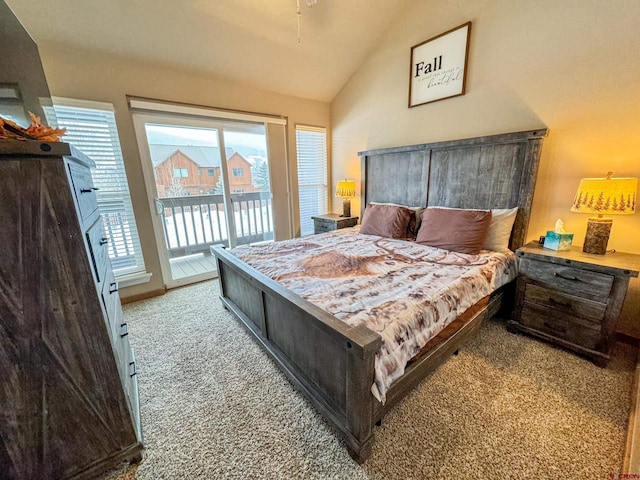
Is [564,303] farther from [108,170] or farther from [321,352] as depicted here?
[108,170]

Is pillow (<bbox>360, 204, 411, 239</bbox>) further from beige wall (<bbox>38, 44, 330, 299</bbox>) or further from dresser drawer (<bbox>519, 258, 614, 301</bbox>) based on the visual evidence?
beige wall (<bbox>38, 44, 330, 299</bbox>)

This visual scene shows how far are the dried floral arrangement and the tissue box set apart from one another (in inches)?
114

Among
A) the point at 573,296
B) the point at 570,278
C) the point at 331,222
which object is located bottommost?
the point at 573,296

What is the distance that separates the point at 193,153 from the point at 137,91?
75 centimetres

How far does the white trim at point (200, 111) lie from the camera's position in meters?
2.52

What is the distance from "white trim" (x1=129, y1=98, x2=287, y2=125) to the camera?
252 centimetres

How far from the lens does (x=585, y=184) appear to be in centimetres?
177

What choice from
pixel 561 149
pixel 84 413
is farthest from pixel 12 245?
pixel 561 149

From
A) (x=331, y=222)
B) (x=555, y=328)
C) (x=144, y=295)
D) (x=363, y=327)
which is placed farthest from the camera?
(x=331, y=222)

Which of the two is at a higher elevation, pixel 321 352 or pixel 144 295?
pixel 321 352

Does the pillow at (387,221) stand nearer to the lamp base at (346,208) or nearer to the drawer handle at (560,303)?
the lamp base at (346,208)

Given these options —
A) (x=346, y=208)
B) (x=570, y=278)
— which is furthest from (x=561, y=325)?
(x=346, y=208)

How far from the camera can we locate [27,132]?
0.91 metres

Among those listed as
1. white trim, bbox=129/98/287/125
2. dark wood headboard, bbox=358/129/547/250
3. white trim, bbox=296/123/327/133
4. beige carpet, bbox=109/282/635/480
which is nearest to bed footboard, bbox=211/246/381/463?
beige carpet, bbox=109/282/635/480
